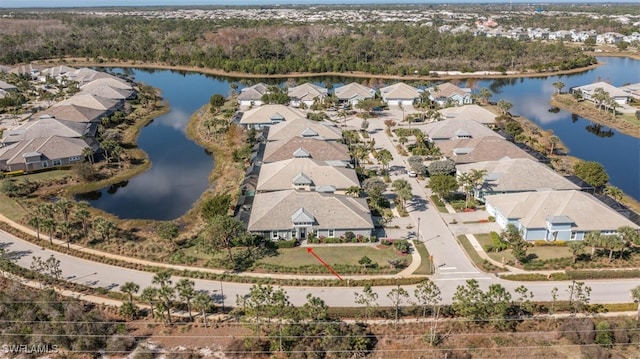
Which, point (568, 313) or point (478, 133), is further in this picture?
point (478, 133)

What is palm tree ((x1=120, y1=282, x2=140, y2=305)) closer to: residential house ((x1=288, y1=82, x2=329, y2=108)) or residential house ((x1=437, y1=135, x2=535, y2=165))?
residential house ((x1=437, y1=135, x2=535, y2=165))

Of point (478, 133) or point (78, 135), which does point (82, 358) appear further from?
point (478, 133)

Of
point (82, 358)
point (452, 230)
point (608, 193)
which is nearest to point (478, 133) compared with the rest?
point (608, 193)

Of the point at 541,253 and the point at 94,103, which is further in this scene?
the point at 94,103

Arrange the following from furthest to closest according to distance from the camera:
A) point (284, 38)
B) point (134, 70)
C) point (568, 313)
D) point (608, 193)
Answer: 1. point (284, 38)
2. point (134, 70)
3. point (608, 193)
4. point (568, 313)

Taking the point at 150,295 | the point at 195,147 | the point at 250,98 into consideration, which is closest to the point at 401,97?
the point at 250,98

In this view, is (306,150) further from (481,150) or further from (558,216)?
(558,216)

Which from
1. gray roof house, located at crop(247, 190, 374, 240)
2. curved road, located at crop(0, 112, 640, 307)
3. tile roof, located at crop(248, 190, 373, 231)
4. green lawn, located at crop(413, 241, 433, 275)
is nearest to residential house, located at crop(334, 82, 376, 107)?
tile roof, located at crop(248, 190, 373, 231)
